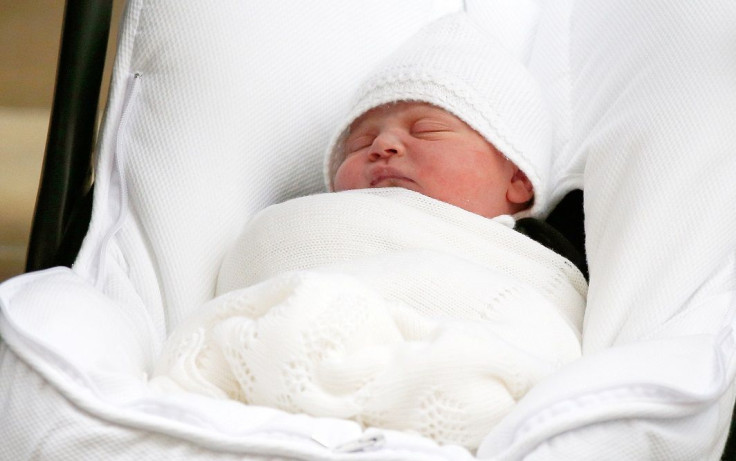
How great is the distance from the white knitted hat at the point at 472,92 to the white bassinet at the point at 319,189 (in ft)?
0.20

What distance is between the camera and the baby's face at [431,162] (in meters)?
1.22

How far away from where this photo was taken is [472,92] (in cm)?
126

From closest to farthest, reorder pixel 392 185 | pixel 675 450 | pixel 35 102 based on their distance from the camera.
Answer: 1. pixel 675 450
2. pixel 392 185
3. pixel 35 102

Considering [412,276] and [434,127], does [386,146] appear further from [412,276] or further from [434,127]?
[412,276]

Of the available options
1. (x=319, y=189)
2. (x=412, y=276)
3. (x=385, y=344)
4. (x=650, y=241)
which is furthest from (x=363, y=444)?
(x=319, y=189)

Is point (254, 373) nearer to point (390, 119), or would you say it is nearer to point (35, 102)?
point (390, 119)

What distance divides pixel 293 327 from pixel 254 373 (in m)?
0.05

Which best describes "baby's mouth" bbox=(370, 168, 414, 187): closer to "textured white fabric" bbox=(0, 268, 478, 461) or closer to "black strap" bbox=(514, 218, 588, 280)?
"black strap" bbox=(514, 218, 588, 280)

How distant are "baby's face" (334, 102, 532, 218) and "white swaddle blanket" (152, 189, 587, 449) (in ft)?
0.61

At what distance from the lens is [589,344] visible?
1009 mm

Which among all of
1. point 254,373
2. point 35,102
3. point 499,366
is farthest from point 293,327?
point 35,102

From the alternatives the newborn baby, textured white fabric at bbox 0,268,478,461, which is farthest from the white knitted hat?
textured white fabric at bbox 0,268,478,461

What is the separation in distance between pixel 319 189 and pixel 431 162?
228 millimetres

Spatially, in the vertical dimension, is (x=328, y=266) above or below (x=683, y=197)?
below
